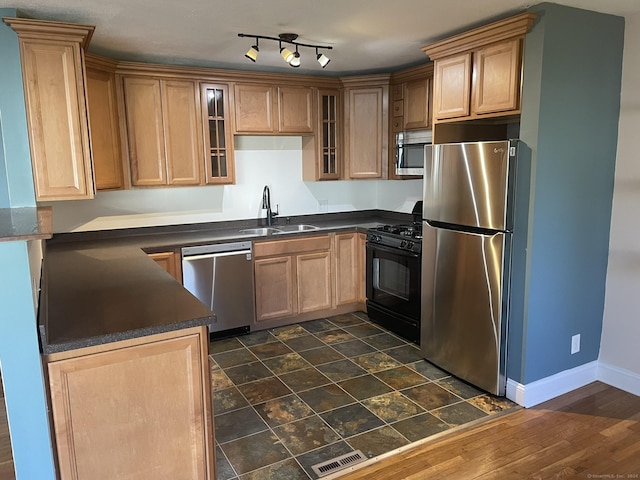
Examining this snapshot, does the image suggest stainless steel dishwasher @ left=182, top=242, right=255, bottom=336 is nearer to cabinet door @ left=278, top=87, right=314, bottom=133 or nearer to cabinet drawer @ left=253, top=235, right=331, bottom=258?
cabinet drawer @ left=253, top=235, right=331, bottom=258

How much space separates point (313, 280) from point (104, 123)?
2.22m

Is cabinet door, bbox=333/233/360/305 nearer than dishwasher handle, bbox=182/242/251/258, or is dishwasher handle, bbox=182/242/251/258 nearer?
dishwasher handle, bbox=182/242/251/258

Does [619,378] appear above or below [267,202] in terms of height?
below

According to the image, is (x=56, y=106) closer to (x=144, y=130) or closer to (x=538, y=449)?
(x=144, y=130)

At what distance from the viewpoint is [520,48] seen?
278cm

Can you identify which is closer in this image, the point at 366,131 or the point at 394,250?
the point at 394,250

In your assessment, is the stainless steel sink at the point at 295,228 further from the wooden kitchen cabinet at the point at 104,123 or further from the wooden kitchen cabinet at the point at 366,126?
the wooden kitchen cabinet at the point at 104,123

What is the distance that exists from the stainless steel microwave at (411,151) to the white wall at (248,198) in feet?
1.16

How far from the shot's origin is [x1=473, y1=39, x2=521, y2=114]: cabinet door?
282 cm

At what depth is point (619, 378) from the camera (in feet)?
10.5

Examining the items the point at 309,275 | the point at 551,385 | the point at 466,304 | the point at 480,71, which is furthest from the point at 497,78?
the point at 309,275

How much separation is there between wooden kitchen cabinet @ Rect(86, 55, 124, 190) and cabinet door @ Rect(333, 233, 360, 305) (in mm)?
2011

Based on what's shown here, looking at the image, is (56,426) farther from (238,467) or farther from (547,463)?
(547,463)

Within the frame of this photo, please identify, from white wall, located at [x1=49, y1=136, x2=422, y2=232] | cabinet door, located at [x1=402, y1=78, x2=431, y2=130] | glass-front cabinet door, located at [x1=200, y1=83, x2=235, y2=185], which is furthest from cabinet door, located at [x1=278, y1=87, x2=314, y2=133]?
cabinet door, located at [x1=402, y1=78, x2=431, y2=130]
